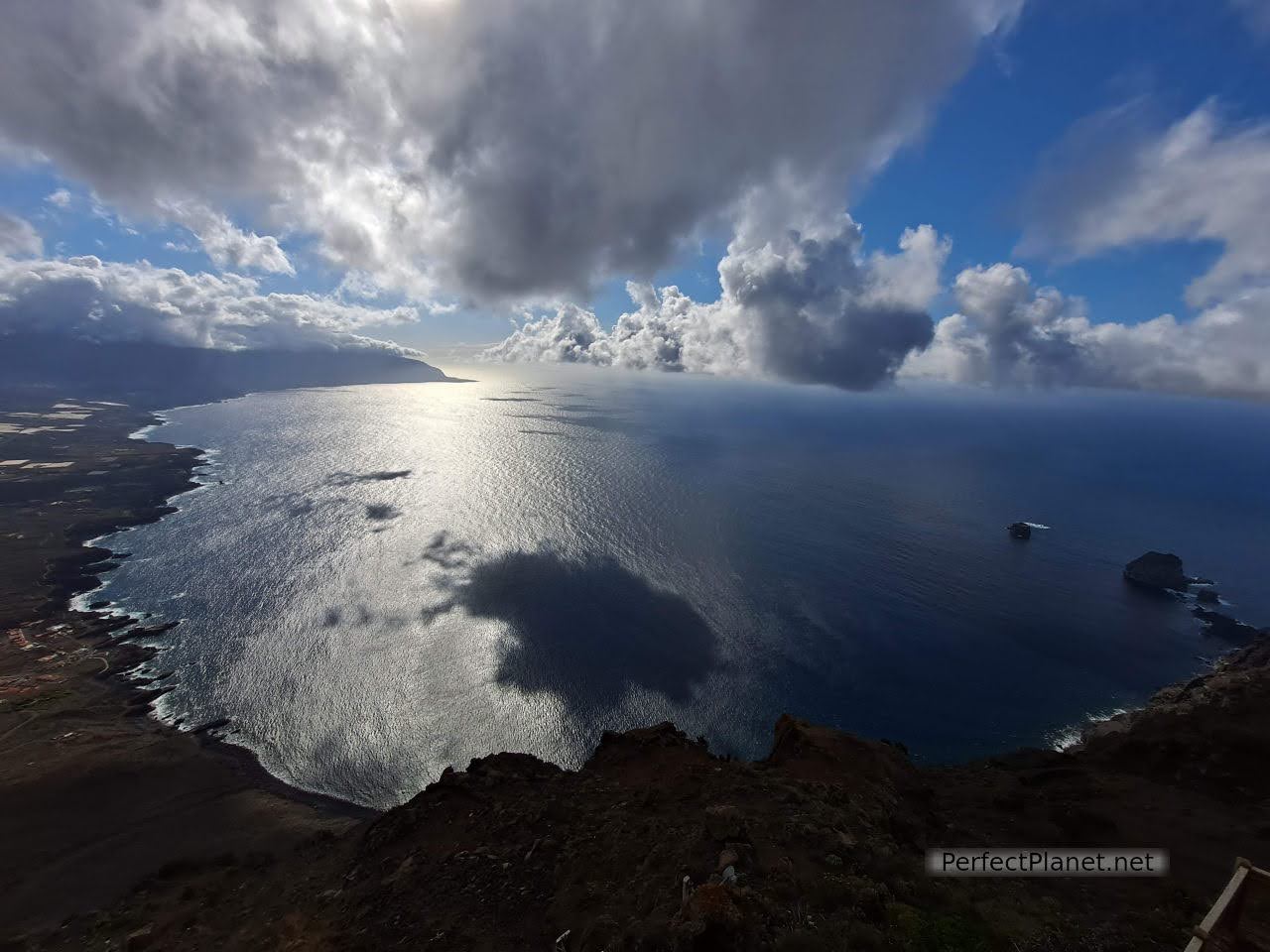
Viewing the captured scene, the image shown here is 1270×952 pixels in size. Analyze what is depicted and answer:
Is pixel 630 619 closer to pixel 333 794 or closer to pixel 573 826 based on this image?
pixel 333 794

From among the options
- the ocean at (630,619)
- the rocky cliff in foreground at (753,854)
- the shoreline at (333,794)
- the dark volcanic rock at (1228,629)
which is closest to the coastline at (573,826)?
the rocky cliff in foreground at (753,854)

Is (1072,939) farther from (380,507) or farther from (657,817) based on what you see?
(380,507)

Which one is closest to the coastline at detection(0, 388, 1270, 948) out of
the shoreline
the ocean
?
the shoreline

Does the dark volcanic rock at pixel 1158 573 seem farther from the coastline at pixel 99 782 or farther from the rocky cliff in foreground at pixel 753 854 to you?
the coastline at pixel 99 782

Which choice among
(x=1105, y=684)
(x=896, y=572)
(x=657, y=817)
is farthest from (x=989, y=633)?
(x=657, y=817)

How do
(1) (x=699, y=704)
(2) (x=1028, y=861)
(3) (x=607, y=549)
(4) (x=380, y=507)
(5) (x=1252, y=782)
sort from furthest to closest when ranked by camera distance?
(4) (x=380, y=507)
(3) (x=607, y=549)
(1) (x=699, y=704)
(5) (x=1252, y=782)
(2) (x=1028, y=861)

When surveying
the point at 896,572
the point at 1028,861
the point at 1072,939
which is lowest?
the point at 896,572
